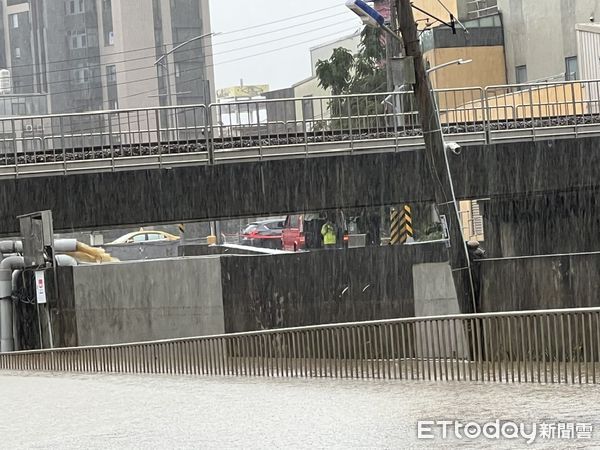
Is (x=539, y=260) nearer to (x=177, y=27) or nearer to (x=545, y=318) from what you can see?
(x=545, y=318)

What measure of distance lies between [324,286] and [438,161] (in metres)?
5.72

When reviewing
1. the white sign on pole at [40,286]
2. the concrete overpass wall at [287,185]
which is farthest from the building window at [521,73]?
the white sign on pole at [40,286]

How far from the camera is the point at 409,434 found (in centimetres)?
1119

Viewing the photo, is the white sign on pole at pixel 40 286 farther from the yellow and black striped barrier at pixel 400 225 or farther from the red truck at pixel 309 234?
the red truck at pixel 309 234

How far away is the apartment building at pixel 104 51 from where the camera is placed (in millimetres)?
96375

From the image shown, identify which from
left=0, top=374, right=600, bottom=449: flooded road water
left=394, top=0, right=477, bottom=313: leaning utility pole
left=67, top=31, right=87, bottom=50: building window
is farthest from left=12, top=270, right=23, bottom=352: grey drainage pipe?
left=67, top=31, right=87, bottom=50: building window

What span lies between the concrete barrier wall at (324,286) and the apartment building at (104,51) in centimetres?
6608

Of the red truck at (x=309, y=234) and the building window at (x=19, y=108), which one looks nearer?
the red truck at (x=309, y=234)

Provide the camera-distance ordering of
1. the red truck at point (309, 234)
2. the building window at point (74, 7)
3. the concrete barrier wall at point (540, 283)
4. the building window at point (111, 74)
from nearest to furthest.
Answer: the concrete barrier wall at point (540, 283)
the red truck at point (309, 234)
the building window at point (111, 74)
the building window at point (74, 7)

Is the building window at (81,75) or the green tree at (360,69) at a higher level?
the building window at (81,75)

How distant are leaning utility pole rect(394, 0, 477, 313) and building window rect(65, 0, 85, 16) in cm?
8576

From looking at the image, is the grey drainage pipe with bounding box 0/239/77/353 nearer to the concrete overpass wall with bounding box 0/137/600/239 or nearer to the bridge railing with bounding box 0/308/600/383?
the concrete overpass wall with bounding box 0/137/600/239

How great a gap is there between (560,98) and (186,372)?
21.5 meters

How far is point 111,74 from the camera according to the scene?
9994 cm
